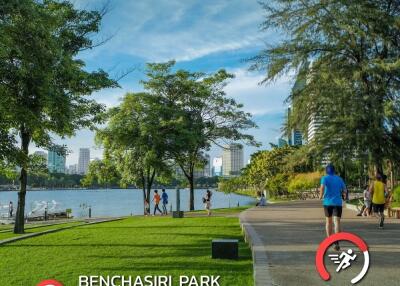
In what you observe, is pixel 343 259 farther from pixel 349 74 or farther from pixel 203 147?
pixel 203 147

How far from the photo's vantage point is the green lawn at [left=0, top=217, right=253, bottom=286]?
327 inches

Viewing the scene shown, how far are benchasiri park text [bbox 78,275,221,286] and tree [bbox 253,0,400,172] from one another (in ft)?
46.3

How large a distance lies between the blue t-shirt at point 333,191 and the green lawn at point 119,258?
2307 mm

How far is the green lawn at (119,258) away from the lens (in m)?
8.31

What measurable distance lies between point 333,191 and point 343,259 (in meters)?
2.05

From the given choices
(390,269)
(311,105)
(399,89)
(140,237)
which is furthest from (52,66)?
(399,89)

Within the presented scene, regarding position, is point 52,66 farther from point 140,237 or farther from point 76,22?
point 76,22

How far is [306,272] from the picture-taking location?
7918 millimetres

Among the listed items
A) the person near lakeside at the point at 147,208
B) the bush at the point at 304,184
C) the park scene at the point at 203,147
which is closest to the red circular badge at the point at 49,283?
the park scene at the point at 203,147

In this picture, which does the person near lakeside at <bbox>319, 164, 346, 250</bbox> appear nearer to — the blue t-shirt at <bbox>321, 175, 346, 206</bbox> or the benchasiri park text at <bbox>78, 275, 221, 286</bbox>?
the blue t-shirt at <bbox>321, 175, 346, 206</bbox>

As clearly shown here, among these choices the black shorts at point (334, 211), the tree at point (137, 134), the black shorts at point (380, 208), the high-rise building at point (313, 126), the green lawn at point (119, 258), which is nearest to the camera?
the green lawn at point (119, 258)

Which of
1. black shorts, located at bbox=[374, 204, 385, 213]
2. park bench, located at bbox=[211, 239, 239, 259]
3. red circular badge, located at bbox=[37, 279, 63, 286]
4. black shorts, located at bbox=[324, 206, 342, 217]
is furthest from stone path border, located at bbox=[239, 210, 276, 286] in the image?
black shorts, located at bbox=[374, 204, 385, 213]

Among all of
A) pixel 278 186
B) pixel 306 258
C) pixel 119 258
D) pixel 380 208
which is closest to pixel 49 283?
pixel 119 258

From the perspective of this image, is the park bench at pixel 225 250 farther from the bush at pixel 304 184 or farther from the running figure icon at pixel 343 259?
the bush at pixel 304 184
